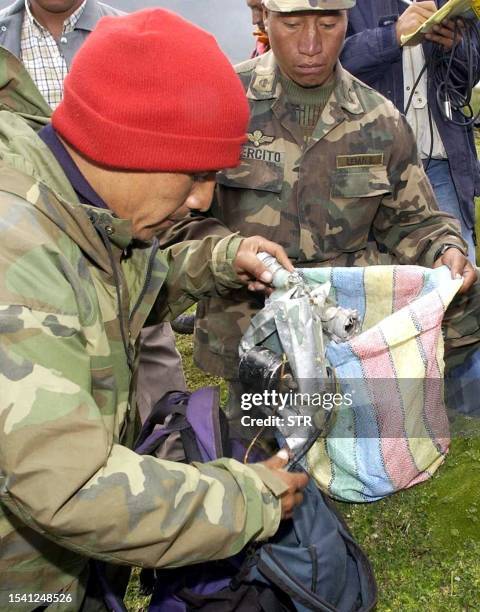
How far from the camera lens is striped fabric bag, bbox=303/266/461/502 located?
2.36 meters

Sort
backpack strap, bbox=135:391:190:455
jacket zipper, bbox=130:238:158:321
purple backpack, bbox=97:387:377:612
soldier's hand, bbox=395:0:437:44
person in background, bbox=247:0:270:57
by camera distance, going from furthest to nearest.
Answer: person in background, bbox=247:0:270:57 → soldier's hand, bbox=395:0:437:44 → backpack strap, bbox=135:391:190:455 → purple backpack, bbox=97:387:377:612 → jacket zipper, bbox=130:238:158:321

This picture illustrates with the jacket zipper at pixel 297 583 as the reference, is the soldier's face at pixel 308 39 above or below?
above

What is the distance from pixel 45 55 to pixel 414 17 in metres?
1.96

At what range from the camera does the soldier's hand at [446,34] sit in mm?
3312

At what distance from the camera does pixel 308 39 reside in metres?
2.66

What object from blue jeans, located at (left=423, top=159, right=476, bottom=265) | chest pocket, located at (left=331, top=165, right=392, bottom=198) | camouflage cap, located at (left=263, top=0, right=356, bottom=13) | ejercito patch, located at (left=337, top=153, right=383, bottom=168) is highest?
camouflage cap, located at (left=263, top=0, right=356, bottom=13)

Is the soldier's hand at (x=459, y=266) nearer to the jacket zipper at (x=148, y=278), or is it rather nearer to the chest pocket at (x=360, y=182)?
the chest pocket at (x=360, y=182)

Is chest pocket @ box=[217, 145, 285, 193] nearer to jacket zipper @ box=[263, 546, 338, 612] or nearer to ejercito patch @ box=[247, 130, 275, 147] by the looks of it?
ejercito patch @ box=[247, 130, 275, 147]

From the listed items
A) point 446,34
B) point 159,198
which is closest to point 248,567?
point 159,198

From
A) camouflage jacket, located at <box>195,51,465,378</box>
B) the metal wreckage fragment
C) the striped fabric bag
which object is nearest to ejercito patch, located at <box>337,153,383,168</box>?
camouflage jacket, located at <box>195,51,465,378</box>

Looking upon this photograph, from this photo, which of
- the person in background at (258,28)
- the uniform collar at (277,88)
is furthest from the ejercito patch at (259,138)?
the person in background at (258,28)

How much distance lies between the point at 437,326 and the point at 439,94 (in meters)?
1.69

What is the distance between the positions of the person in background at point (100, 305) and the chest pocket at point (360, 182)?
1.31m

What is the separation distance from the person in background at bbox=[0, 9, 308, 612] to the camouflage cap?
1.18m
